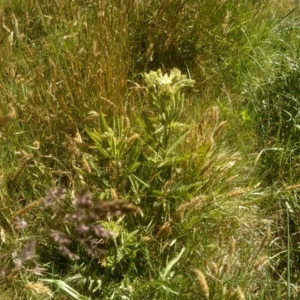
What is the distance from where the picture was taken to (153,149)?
5.76ft

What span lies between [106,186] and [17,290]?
420 millimetres

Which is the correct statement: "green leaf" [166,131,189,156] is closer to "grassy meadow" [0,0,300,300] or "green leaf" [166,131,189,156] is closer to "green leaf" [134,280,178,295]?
"grassy meadow" [0,0,300,300]

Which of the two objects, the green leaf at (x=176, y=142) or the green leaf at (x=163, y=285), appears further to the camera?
the green leaf at (x=176, y=142)

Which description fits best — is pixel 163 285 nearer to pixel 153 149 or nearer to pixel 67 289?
pixel 67 289

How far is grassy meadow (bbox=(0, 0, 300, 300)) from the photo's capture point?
165 cm

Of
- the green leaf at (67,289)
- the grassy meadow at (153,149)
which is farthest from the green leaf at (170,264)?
the green leaf at (67,289)

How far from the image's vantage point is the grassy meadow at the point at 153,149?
1.65 metres

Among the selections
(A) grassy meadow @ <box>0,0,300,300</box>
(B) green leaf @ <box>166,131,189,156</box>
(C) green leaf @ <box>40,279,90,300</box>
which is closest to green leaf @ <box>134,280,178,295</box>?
(A) grassy meadow @ <box>0,0,300,300</box>

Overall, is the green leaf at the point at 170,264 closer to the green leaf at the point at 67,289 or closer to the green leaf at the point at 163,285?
the green leaf at the point at 163,285

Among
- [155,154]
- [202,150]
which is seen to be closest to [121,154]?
[155,154]

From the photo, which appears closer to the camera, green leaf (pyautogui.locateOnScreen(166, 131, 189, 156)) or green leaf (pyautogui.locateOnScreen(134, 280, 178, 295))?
green leaf (pyautogui.locateOnScreen(134, 280, 178, 295))

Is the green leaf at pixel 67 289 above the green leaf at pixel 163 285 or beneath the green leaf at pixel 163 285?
beneath

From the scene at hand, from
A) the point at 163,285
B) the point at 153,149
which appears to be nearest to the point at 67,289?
the point at 163,285

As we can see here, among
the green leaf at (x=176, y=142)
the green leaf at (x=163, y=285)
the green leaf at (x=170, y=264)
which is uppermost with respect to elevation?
the green leaf at (x=176, y=142)
